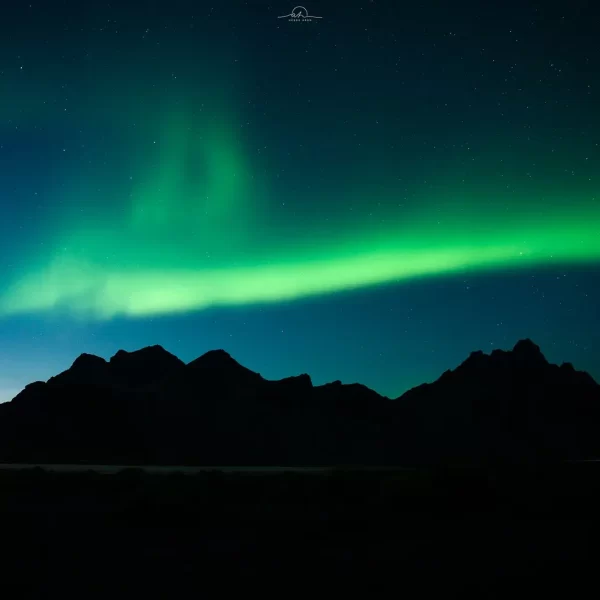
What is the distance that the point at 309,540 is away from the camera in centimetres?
1864

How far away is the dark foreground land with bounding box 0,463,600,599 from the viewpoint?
43.5 ft

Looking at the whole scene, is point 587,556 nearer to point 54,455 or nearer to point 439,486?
point 439,486

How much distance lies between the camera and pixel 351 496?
2959 centimetres

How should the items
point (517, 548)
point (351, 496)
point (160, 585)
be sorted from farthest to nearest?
point (351, 496)
point (517, 548)
point (160, 585)

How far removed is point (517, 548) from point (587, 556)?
1896mm

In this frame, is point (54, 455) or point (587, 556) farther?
point (54, 455)

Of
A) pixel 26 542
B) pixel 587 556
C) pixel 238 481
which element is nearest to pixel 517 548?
pixel 587 556

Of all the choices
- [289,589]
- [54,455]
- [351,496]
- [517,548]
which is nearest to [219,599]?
[289,589]

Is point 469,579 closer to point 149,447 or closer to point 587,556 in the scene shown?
point 587,556

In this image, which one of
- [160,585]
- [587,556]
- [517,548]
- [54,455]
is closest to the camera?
[160,585]

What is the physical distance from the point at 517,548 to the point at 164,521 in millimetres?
11910

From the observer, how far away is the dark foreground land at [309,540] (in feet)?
43.5

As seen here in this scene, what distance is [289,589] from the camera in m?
12.9

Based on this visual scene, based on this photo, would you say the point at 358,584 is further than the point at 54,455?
No
